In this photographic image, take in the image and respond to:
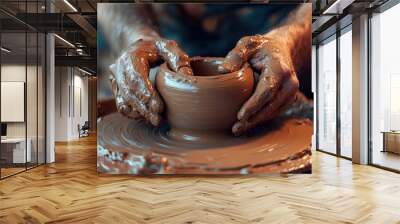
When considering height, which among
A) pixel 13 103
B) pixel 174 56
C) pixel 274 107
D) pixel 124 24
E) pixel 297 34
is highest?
pixel 124 24

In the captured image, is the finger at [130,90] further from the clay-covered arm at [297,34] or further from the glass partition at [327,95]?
the glass partition at [327,95]

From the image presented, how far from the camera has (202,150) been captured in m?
5.62

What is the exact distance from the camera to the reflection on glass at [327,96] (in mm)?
9092

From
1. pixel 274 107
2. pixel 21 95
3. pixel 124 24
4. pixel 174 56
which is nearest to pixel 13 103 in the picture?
pixel 21 95

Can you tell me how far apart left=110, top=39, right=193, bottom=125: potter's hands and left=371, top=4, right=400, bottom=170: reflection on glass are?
3765mm

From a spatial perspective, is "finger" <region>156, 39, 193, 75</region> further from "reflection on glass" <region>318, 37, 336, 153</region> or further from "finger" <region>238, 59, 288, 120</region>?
"reflection on glass" <region>318, 37, 336, 153</region>

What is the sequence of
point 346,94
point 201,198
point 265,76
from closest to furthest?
point 201,198 < point 265,76 < point 346,94

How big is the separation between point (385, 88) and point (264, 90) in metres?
2.89

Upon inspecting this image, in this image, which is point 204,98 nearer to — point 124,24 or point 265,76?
point 265,76

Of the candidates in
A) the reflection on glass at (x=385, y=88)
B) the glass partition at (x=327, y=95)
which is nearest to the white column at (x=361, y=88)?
the reflection on glass at (x=385, y=88)

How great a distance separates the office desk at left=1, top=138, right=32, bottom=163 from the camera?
6079 mm

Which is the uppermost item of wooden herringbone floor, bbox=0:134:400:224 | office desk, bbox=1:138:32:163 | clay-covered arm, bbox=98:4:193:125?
clay-covered arm, bbox=98:4:193:125

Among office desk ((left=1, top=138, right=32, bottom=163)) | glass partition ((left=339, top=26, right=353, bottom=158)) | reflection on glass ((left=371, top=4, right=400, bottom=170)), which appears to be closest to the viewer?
office desk ((left=1, top=138, right=32, bottom=163))

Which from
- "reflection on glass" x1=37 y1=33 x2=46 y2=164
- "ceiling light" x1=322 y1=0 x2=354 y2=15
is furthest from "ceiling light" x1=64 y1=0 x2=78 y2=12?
"ceiling light" x1=322 y1=0 x2=354 y2=15
